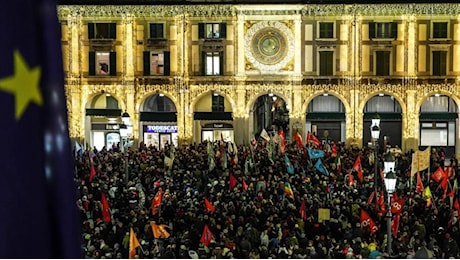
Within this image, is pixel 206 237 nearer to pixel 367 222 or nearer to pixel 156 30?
pixel 367 222

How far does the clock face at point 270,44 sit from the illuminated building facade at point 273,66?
0.08 m

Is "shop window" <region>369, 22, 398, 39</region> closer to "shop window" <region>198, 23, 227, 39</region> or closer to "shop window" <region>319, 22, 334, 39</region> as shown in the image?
"shop window" <region>319, 22, 334, 39</region>

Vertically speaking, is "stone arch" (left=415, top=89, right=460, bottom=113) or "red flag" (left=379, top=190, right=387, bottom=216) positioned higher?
"stone arch" (left=415, top=89, right=460, bottom=113)

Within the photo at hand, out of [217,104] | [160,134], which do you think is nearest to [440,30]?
[217,104]

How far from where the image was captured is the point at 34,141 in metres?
4.36

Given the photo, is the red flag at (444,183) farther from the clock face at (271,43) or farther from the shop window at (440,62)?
the clock face at (271,43)

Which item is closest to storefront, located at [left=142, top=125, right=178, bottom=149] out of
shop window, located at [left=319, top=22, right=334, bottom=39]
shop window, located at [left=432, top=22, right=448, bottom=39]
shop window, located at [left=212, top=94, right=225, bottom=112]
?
shop window, located at [left=212, top=94, right=225, bottom=112]

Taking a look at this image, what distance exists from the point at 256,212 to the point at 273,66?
33.9 meters

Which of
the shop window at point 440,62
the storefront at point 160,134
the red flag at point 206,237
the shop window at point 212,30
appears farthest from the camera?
the storefront at point 160,134

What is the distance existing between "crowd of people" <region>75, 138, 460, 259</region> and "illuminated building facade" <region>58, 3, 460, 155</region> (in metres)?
19.2

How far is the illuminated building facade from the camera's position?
55344mm

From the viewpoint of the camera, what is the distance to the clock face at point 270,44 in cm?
5556

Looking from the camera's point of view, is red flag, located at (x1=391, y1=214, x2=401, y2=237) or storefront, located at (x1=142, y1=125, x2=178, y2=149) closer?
red flag, located at (x1=391, y1=214, x2=401, y2=237)

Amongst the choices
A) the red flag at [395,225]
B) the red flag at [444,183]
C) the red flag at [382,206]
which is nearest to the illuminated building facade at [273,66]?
the red flag at [444,183]
